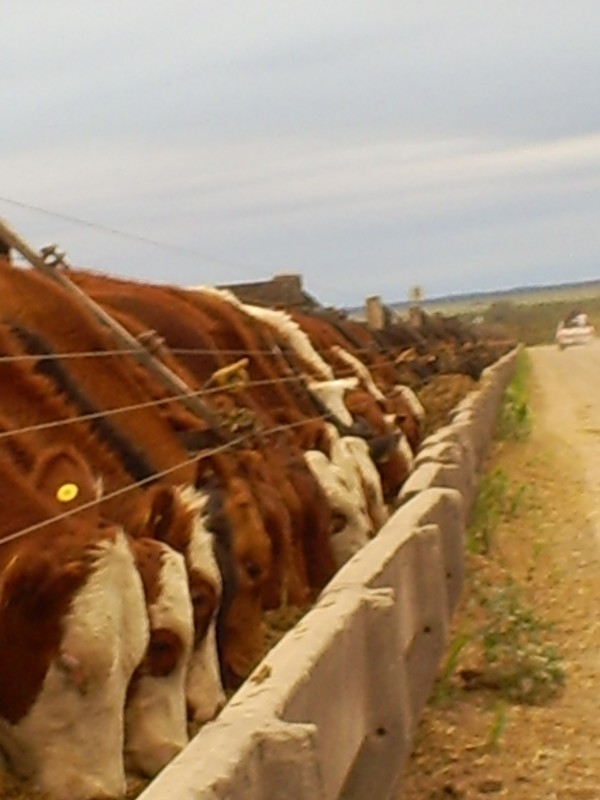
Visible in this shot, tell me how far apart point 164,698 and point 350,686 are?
3.27 ft

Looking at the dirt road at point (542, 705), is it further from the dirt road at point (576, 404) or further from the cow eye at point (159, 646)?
the cow eye at point (159, 646)

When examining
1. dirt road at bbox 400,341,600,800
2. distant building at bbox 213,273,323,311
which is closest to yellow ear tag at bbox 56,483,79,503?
dirt road at bbox 400,341,600,800

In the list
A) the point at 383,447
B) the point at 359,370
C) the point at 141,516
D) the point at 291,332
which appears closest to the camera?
the point at 141,516

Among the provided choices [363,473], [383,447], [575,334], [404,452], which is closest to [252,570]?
[363,473]

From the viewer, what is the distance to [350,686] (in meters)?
5.12

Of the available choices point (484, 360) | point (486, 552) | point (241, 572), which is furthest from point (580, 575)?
point (484, 360)

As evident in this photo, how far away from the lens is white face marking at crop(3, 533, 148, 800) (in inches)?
208

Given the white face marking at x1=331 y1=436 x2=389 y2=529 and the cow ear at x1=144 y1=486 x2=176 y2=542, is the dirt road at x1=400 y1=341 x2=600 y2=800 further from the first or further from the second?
the cow ear at x1=144 y1=486 x2=176 y2=542

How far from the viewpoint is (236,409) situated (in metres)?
9.74

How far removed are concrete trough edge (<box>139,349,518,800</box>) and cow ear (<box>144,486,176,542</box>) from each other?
A: 76cm

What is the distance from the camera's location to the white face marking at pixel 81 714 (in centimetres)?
528

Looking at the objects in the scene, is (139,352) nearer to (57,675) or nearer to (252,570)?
(252,570)

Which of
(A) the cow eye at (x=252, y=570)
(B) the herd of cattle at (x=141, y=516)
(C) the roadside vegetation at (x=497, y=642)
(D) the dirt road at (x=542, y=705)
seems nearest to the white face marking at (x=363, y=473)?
(B) the herd of cattle at (x=141, y=516)

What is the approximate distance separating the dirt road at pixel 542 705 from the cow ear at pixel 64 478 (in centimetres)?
158
